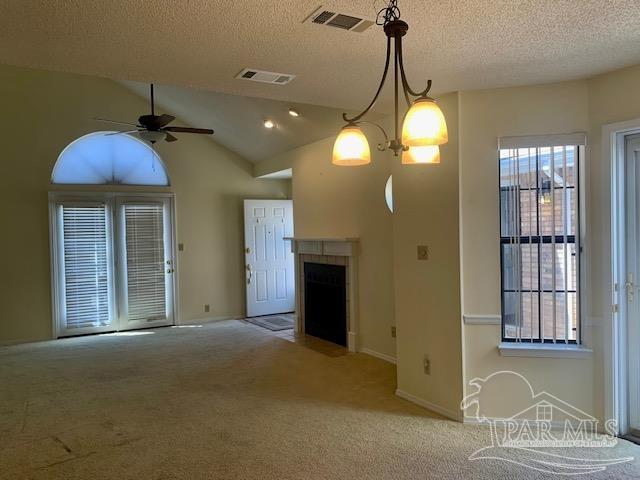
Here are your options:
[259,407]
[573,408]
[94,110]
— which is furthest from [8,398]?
[573,408]

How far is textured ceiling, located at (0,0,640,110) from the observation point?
200 centimetres

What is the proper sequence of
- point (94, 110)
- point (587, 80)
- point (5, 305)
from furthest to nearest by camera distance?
point (94, 110), point (5, 305), point (587, 80)

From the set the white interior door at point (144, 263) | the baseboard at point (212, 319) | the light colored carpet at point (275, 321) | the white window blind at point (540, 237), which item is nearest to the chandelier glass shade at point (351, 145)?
the white window blind at point (540, 237)

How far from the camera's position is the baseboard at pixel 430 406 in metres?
3.29

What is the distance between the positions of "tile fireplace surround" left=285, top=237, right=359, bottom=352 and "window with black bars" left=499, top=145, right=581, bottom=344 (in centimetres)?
217

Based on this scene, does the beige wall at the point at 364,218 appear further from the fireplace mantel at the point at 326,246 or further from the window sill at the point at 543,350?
the window sill at the point at 543,350

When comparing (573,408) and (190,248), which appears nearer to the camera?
(573,408)

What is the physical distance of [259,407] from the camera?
11.8 feet

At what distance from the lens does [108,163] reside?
21.6 feet

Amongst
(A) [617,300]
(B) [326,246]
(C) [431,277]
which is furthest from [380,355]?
(A) [617,300]

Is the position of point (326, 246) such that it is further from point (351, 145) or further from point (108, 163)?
point (351, 145)

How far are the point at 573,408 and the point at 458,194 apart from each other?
5.63ft

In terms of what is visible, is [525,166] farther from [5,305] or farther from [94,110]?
[5,305]

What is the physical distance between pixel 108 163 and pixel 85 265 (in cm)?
154
